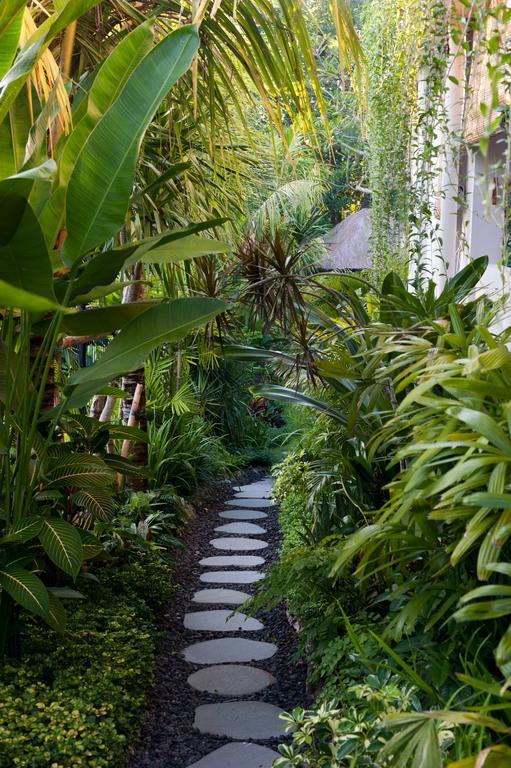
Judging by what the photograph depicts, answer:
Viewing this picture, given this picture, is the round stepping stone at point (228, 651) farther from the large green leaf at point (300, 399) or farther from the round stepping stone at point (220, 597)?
the large green leaf at point (300, 399)

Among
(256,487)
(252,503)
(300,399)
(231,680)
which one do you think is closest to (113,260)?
(300,399)

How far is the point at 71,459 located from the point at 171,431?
367cm

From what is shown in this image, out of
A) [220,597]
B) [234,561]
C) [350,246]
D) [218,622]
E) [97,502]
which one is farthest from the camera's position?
[350,246]

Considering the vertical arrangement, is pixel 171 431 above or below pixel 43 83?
below

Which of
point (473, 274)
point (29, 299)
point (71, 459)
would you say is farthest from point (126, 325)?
point (473, 274)

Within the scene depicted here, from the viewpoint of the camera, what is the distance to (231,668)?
3.73 meters

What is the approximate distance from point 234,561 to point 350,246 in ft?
27.9

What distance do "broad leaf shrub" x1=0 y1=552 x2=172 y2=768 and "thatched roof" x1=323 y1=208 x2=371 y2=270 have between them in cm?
961

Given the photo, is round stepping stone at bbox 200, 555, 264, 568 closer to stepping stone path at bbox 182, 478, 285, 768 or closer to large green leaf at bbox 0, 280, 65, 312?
stepping stone path at bbox 182, 478, 285, 768

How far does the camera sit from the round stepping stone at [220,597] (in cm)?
462

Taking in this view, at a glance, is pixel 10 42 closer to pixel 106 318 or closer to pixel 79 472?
pixel 106 318

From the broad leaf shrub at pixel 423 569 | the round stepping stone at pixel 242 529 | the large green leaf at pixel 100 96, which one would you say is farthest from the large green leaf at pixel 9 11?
the round stepping stone at pixel 242 529

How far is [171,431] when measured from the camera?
6.90 meters

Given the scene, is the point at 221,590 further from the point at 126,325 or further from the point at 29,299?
the point at 29,299
